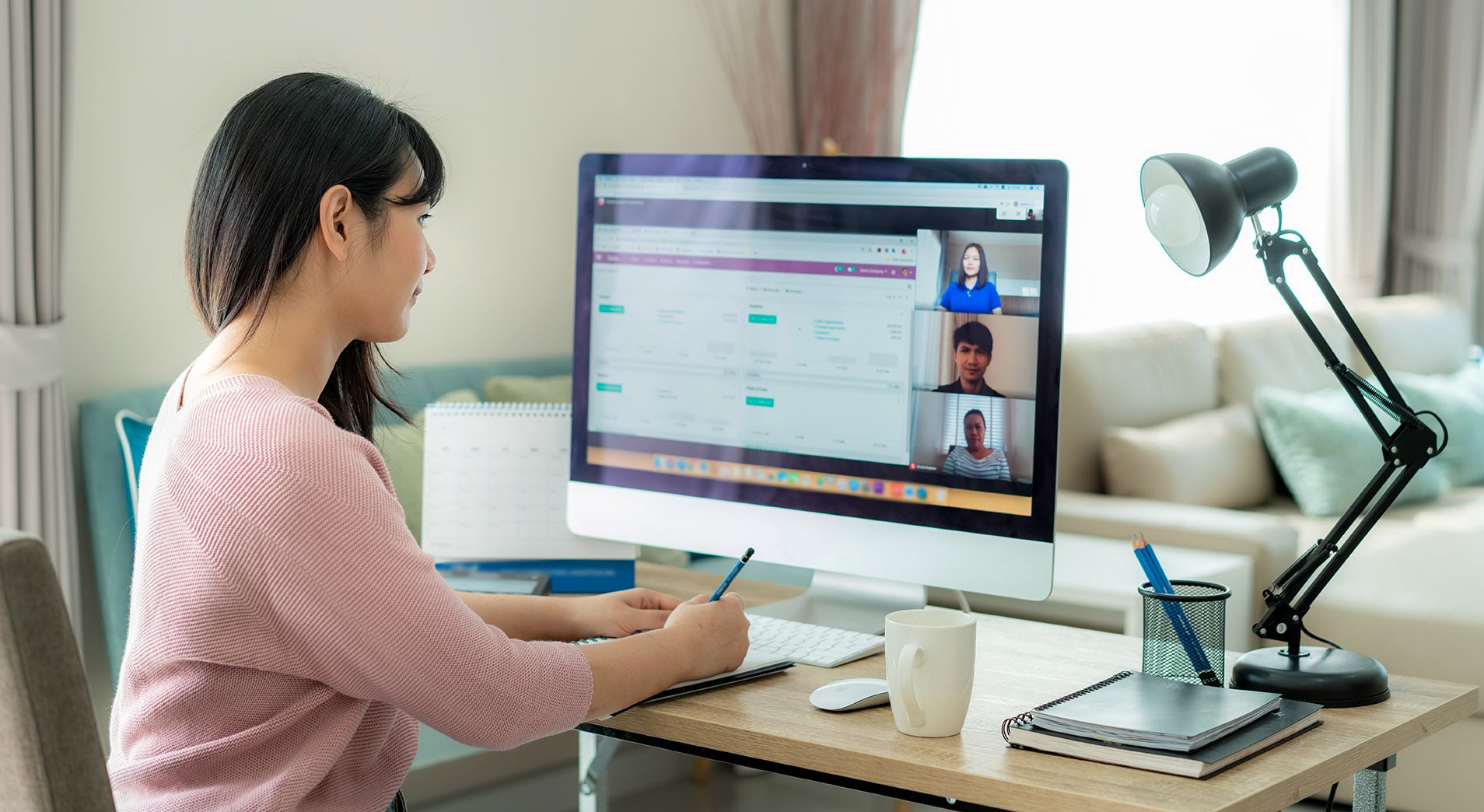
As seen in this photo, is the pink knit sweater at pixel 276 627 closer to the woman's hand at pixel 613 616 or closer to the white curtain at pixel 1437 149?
the woman's hand at pixel 613 616

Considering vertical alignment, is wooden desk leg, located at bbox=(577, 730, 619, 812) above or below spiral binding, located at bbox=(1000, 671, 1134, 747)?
below

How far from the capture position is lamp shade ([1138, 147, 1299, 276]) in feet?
3.95

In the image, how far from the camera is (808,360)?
4.86 ft

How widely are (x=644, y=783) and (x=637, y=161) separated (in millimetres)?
1865

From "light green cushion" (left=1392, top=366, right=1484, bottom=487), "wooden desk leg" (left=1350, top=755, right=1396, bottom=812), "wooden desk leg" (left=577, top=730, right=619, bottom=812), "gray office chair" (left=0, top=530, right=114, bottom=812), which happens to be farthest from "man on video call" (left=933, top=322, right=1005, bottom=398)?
"light green cushion" (left=1392, top=366, right=1484, bottom=487)

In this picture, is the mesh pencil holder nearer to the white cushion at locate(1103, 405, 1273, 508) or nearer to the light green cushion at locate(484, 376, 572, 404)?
the light green cushion at locate(484, 376, 572, 404)

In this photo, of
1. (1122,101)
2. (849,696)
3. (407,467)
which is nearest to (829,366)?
(849,696)

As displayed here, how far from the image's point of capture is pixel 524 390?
2838 mm

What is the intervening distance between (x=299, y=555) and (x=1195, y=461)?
2.65 m

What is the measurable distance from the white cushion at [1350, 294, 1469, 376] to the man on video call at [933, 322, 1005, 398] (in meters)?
3.37

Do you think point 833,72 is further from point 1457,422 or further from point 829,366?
point 829,366

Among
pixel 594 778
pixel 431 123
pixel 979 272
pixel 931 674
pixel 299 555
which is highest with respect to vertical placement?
pixel 431 123

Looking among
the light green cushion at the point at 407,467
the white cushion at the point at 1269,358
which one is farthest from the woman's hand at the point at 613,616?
the white cushion at the point at 1269,358

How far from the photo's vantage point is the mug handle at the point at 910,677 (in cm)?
112
